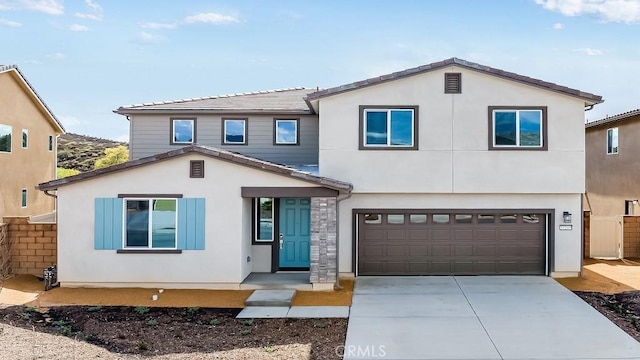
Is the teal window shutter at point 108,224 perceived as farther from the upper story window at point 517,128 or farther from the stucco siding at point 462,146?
the upper story window at point 517,128

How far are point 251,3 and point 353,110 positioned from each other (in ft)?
Result: 17.2

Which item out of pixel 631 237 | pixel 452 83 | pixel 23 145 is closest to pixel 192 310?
pixel 452 83

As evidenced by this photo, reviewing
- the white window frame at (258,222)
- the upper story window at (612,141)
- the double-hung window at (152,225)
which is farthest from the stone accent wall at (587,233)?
the double-hung window at (152,225)

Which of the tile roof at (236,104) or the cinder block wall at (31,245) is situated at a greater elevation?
the tile roof at (236,104)

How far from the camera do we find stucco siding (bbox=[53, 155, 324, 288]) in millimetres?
11656

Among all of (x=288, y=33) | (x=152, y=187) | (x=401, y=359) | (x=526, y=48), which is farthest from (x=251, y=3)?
(x=401, y=359)

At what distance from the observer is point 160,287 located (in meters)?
11.7

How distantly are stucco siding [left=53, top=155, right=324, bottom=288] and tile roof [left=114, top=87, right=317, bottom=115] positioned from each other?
178 inches

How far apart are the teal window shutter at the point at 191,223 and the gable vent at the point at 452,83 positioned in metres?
7.61

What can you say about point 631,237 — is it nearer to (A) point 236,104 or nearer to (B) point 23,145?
(A) point 236,104

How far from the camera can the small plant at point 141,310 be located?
9867mm

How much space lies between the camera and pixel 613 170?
66.7 ft

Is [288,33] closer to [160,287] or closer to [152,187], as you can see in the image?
[152,187]
